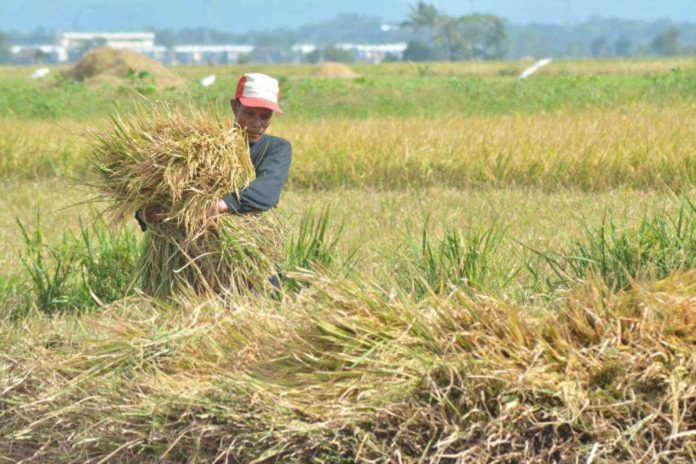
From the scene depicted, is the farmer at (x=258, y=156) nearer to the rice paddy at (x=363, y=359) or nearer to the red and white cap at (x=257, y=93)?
the red and white cap at (x=257, y=93)

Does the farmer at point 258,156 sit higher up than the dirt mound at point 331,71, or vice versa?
the farmer at point 258,156

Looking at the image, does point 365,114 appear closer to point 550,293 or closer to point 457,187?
point 457,187

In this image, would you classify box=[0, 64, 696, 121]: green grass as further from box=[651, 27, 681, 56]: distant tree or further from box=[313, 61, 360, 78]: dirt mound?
box=[651, 27, 681, 56]: distant tree

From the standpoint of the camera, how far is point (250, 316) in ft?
14.4

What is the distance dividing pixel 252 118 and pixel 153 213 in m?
0.64

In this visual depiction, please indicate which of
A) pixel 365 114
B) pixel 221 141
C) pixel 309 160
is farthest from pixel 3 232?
pixel 365 114

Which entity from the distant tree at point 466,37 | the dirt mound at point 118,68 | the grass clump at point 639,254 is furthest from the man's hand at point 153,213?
the distant tree at point 466,37

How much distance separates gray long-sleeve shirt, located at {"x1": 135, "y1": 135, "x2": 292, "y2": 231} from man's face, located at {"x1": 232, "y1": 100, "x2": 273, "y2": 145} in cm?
5

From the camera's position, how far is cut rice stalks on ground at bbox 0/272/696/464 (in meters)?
3.46

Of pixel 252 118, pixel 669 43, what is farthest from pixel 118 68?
pixel 669 43

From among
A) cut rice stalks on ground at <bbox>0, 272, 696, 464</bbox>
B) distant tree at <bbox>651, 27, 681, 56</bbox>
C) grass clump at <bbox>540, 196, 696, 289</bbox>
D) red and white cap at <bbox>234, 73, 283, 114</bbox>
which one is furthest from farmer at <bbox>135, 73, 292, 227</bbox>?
distant tree at <bbox>651, 27, 681, 56</bbox>

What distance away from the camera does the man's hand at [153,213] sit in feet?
15.8

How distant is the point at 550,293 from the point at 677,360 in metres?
0.96

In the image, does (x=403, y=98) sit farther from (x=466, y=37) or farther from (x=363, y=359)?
(x=466, y=37)
